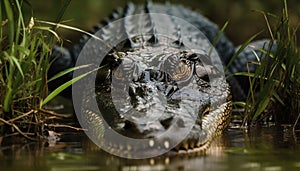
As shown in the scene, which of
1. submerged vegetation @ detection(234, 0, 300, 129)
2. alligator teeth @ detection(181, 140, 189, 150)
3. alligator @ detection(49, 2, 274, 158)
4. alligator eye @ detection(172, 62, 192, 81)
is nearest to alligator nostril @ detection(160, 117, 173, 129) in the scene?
alligator @ detection(49, 2, 274, 158)

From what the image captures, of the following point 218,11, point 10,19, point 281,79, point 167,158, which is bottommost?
point 167,158

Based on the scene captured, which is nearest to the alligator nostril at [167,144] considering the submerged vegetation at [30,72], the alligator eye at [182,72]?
the submerged vegetation at [30,72]

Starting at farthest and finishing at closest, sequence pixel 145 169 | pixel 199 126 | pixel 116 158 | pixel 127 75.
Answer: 1. pixel 127 75
2. pixel 199 126
3. pixel 116 158
4. pixel 145 169

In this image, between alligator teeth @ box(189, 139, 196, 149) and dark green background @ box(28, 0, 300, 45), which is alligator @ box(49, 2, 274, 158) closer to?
alligator teeth @ box(189, 139, 196, 149)

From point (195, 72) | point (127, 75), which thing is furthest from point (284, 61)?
point (127, 75)

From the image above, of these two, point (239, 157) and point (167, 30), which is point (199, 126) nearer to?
point (239, 157)

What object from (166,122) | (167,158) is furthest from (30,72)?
(167,158)

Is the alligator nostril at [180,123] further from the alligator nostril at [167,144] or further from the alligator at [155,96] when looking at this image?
the alligator nostril at [167,144]

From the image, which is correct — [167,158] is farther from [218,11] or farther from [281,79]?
[218,11]
